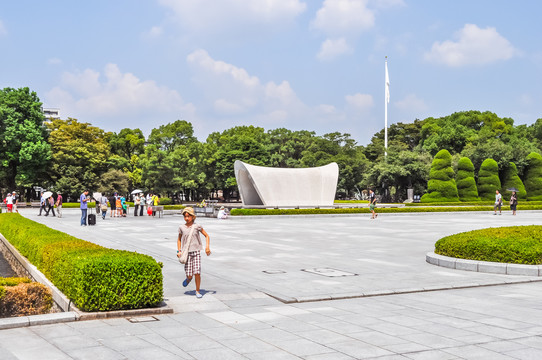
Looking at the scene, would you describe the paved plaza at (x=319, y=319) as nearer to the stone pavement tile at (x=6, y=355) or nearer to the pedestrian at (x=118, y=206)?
the stone pavement tile at (x=6, y=355)

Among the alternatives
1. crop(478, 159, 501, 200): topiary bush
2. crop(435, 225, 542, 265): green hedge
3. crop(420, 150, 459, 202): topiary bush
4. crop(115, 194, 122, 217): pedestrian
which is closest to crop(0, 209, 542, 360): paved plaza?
crop(435, 225, 542, 265): green hedge

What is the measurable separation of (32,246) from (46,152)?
1625 inches

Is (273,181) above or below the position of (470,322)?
above

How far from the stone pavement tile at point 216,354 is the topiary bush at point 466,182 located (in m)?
46.9

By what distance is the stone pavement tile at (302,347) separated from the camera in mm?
5057

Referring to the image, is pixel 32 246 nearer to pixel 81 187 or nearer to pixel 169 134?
pixel 81 187

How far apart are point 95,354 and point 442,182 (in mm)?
46572

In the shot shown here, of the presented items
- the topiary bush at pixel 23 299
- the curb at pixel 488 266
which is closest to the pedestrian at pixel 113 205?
the curb at pixel 488 266

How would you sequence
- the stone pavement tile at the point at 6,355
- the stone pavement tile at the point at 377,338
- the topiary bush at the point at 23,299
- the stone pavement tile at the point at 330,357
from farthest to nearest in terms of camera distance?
the topiary bush at the point at 23,299 → the stone pavement tile at the point at 377,338 → the stone pavement tile at the point at 330,357 → the stone pavement tile at the point at 6,355

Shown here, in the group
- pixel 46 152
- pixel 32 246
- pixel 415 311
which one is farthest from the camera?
pixel 46 152

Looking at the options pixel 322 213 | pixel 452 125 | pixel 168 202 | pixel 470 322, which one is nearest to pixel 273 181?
pixel 322 213

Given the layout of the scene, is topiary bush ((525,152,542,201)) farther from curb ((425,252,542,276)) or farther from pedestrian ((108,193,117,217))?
curb ((425,252,542,276))

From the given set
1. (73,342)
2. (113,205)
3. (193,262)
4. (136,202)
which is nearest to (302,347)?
(73,342)

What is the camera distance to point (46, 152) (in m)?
47.9
